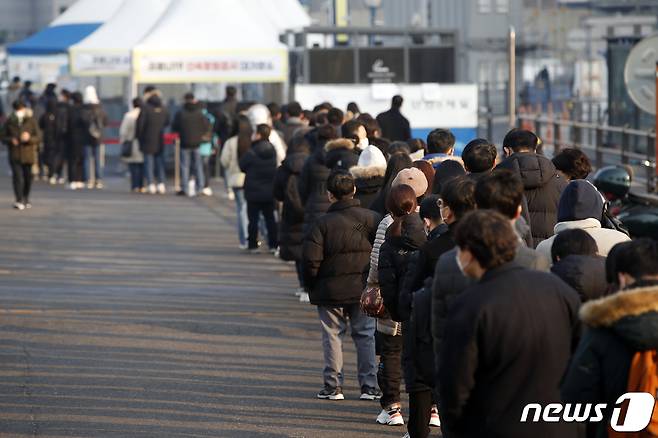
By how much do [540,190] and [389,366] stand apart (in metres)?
1.66

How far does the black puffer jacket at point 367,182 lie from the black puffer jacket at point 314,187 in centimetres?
130

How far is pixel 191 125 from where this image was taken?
26.4 meters

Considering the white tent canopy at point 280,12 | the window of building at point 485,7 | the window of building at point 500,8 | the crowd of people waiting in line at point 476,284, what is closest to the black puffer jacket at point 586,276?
the crowd of people waiting in line at point 476,284

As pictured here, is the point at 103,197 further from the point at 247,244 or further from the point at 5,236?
the point at 247,244

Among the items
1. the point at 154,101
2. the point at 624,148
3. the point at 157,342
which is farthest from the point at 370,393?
the point at 154,101

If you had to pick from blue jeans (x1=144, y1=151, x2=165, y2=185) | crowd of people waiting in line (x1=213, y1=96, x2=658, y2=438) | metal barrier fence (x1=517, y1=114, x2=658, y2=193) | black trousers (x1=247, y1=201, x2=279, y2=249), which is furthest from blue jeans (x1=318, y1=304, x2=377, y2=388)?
blue jeans (x1=144, y1=151, x2=165, y2=185)

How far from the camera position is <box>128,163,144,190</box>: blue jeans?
1117 inches

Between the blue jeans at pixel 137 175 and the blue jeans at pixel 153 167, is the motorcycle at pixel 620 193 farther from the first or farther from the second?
the blue jeans at pixel 137 175

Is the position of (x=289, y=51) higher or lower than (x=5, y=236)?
higher

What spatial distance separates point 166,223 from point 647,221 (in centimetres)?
1156

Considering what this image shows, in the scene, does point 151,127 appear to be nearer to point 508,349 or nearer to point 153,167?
point 153,167

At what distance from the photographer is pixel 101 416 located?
950cm

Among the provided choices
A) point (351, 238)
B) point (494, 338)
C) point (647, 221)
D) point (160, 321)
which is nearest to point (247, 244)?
point (160, 321)

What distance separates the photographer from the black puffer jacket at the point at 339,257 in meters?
9.87
